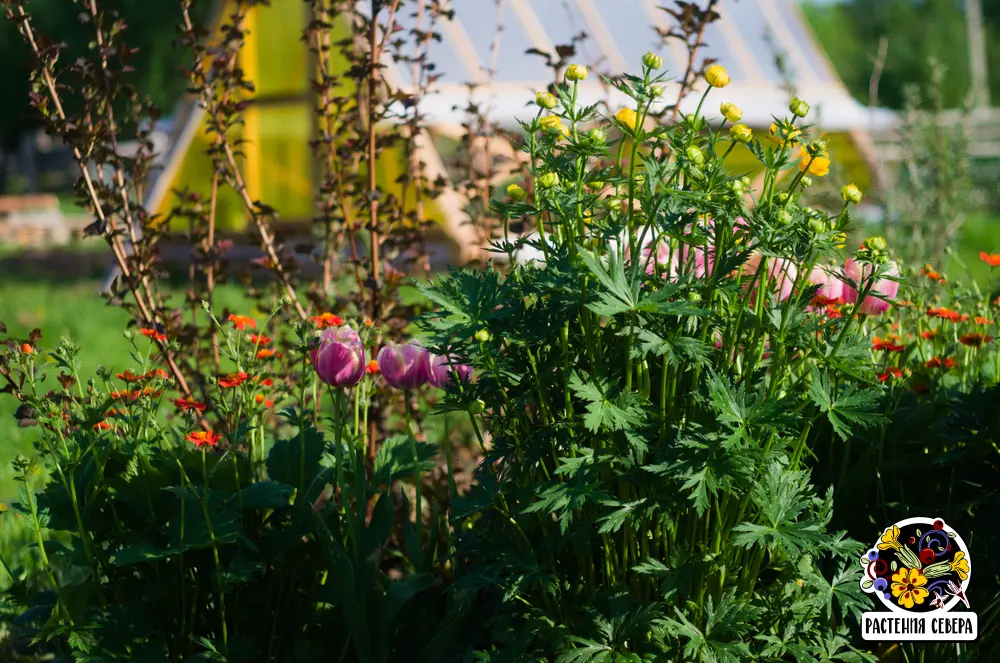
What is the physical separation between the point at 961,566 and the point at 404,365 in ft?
3.82

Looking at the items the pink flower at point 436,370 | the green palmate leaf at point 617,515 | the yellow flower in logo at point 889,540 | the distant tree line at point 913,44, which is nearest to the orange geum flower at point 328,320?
the pink flower at point 436,370

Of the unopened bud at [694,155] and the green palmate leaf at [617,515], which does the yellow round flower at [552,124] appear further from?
the green palmate leaf at [617,515]

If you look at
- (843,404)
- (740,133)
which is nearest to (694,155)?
(740,133)

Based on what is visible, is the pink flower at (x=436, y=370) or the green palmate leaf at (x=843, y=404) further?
the pink flower at (x=436, y=370)

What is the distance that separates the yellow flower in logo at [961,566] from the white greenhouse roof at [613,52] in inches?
235

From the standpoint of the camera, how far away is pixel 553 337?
5.72 ft

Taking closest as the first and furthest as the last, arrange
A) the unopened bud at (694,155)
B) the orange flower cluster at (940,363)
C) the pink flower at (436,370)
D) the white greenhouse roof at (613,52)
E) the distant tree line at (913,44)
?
the unopened bud at (694,155) < the pink flower at (436,370) < the orange flower cluster at (940,363) < the white greenhouse roof at (613,52) < the distant tree line at (913,44)

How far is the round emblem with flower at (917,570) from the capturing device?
6.43ft

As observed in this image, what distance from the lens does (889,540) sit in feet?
6.59

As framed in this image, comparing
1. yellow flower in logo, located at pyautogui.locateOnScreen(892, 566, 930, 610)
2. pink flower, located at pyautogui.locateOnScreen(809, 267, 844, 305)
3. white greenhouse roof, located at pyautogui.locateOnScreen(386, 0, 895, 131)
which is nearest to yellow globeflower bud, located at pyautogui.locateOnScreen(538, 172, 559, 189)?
pink flower, located at pyautogui.locateOnScreen(809, 267, 844, 305)

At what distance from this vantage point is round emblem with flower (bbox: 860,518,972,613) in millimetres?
1960

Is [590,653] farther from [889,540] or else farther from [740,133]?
[740,133]

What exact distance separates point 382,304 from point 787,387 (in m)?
1.20

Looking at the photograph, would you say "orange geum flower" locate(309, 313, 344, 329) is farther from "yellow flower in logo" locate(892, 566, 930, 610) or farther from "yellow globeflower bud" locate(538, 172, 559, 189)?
"yellow flower in logo" locate(892, 566, 930, 610)
